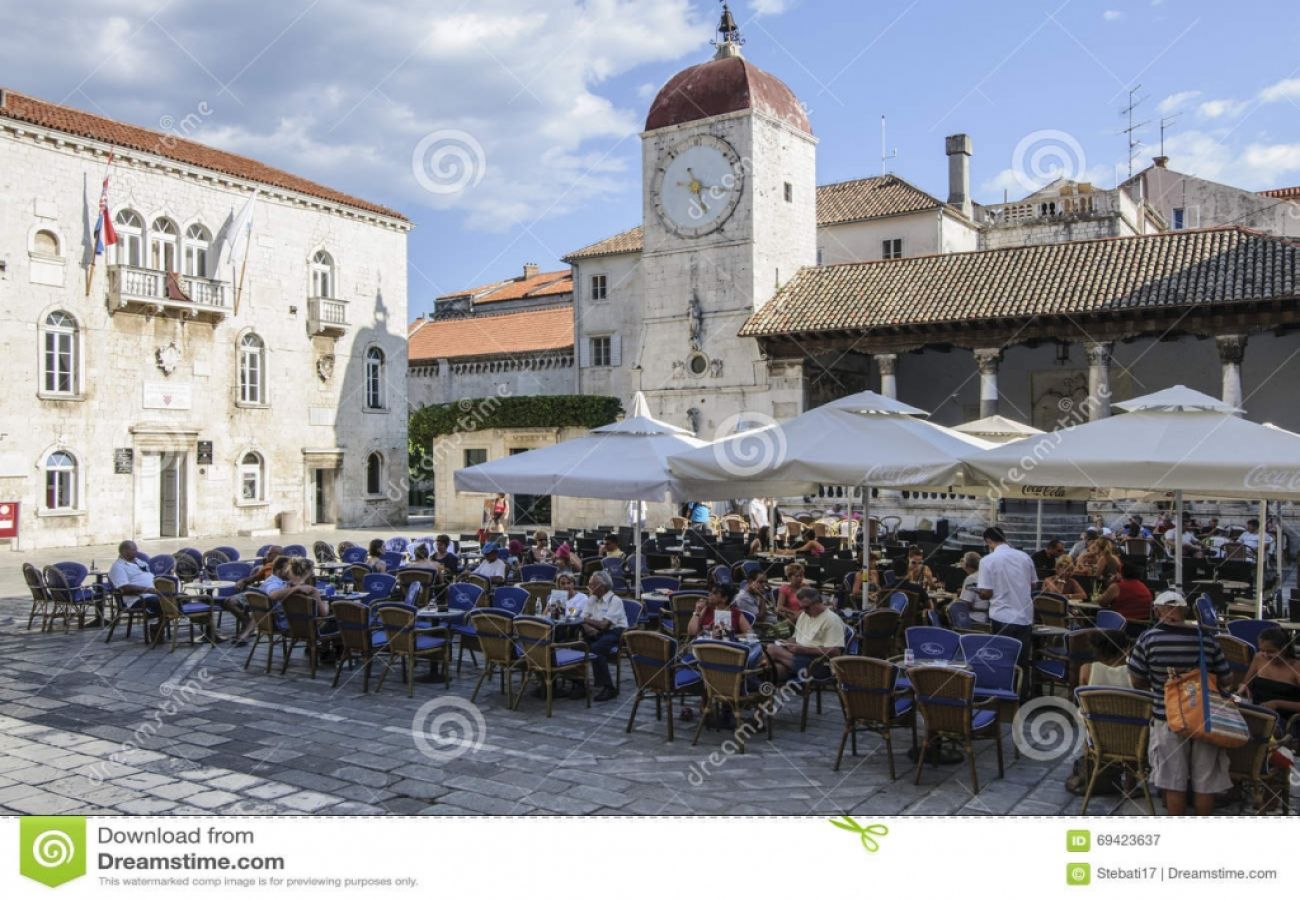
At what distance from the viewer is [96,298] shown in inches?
1033

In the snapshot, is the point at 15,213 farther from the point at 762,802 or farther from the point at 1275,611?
the point at 1275,611

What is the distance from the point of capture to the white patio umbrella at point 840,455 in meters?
9.44

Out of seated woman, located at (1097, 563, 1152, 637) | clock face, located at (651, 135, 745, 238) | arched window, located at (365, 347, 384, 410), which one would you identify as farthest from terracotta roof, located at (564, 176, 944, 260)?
seated woman, located at (1097, 563, 1152, 637)

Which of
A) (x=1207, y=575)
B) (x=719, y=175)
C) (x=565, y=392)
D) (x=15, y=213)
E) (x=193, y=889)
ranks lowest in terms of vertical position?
(x=193, y=889)

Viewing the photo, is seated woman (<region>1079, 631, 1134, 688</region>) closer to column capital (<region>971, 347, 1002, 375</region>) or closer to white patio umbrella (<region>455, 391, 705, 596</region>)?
white patio umbrella (<region>455, 391, 705, 596</region>)

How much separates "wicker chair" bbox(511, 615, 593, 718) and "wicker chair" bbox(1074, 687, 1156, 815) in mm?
4472

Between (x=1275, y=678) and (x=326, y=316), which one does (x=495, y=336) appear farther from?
(x=1275, y=678)

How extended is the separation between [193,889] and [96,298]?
24.9m

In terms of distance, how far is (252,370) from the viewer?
30.5m

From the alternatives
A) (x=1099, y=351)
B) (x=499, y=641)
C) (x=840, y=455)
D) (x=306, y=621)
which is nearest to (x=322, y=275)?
(x=1099, y=351)

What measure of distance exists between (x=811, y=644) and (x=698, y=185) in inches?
926

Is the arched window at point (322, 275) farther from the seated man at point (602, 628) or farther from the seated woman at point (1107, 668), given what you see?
the seated woman at point (1107, 668)

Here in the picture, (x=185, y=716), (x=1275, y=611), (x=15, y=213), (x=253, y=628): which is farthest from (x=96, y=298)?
(x=1275, y=611)

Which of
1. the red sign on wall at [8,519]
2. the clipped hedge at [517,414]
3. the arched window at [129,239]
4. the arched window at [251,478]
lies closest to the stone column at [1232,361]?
the clipped hedge at [517,414]
